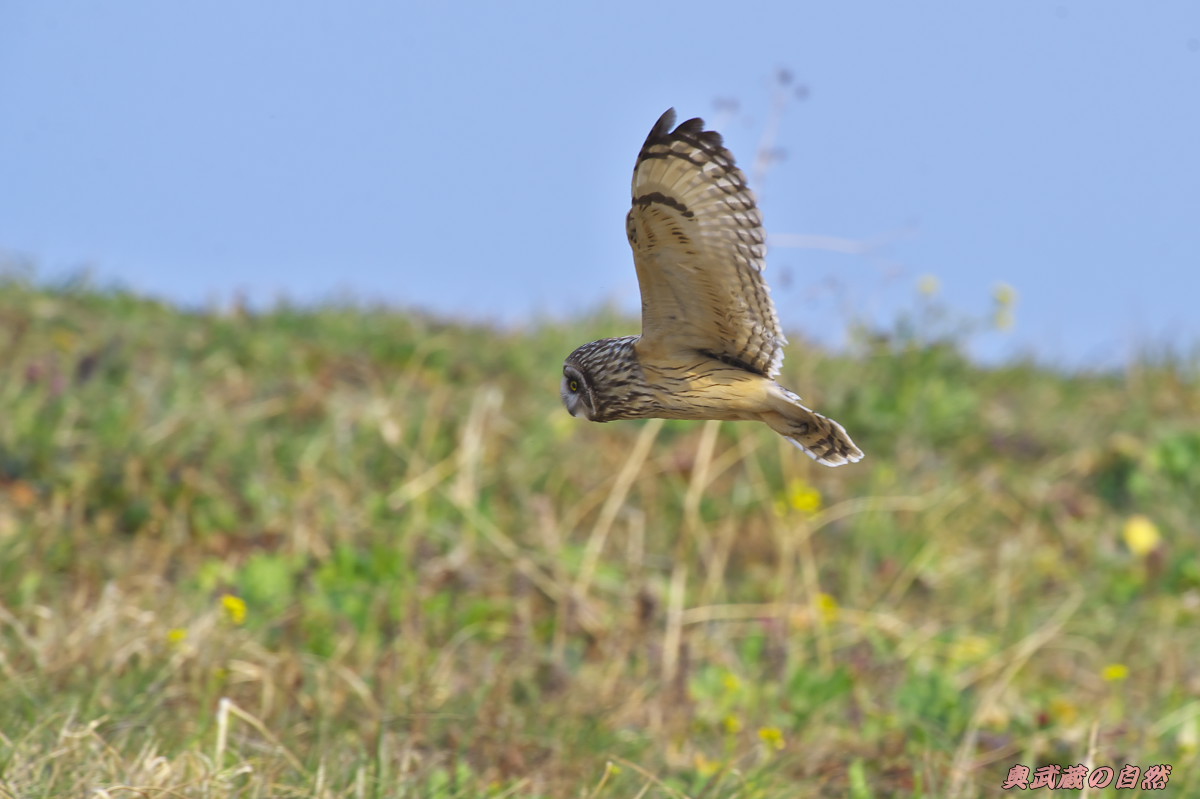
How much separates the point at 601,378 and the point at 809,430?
0.41 metres

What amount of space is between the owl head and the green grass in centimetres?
113

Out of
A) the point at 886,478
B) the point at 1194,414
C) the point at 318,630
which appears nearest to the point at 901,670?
the point at 886,478

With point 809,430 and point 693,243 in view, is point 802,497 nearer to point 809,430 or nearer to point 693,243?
point 809,430

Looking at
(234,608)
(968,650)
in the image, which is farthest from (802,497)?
(234,608)

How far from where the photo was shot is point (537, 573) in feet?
16.1

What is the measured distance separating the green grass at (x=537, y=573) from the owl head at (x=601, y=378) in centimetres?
113

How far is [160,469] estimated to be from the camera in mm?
5066

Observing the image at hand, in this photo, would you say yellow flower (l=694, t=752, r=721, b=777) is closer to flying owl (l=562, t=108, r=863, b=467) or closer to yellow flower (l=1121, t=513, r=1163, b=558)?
flying owl (l=562, t=108, r=863, b=467)

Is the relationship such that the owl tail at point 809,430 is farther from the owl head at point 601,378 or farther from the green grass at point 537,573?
the green grass at point 537,573

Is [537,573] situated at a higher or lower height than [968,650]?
higher

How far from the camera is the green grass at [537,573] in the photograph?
11.3 ft

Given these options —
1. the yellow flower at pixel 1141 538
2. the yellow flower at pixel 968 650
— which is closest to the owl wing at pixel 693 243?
the yellow flower at pixel 968 650

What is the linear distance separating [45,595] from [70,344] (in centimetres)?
207

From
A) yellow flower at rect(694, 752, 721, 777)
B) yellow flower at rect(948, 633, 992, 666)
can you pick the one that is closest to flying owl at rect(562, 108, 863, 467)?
yellow flower at rect(694, 752, 721, 777)
